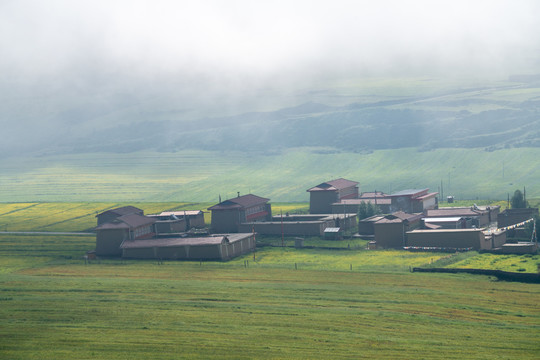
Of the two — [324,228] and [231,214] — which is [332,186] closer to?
[231,214]

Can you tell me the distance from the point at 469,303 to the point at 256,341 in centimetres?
2440

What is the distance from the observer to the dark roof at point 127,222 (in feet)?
382

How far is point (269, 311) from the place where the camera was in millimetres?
65625

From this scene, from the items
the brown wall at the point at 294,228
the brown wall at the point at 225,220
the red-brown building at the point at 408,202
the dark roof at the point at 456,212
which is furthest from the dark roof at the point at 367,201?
the brown wall at the point at 225,220

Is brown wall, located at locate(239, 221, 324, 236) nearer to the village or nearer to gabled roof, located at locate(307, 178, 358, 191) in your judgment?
the village

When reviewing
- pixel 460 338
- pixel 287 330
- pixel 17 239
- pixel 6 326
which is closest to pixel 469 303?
pixel 460 338

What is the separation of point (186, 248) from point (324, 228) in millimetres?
32604

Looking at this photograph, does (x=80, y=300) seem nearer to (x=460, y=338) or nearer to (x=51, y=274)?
(x=51, y=274)

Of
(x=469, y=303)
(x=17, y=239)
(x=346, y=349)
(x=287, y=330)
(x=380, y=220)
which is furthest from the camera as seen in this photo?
(x=17, y=239)

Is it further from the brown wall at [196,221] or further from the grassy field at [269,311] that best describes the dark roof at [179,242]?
the brown wall at [196,221]

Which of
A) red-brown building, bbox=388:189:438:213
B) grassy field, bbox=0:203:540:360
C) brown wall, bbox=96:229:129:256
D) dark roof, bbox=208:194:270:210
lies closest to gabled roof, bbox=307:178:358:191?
red-brown building, bbox=388:189:438:213

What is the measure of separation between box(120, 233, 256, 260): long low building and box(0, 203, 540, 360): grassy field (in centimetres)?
520

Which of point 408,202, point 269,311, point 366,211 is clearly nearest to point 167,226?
point 366,211

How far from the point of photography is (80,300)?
233ft
